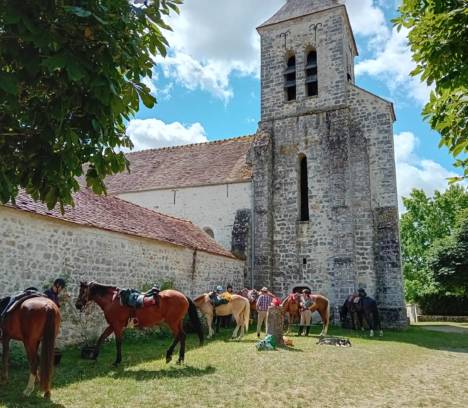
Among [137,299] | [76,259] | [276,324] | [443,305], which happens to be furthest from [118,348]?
[443,305]

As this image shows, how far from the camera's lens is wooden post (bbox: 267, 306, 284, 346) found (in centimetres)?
1173

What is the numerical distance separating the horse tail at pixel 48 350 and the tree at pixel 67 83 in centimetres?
260

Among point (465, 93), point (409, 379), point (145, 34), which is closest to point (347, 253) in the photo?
point (409, 379)

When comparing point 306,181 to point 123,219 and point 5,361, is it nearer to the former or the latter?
point 123,219

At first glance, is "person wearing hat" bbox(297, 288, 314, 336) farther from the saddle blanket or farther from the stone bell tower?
the saddle blanket

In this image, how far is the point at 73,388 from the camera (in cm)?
653

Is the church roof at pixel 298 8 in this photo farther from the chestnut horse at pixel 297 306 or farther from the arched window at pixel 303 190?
the chestnut horse at pixel 297 306

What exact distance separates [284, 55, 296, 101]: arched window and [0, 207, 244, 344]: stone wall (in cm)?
1113

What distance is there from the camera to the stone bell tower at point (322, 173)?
60.7 feet

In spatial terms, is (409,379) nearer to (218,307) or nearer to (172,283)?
(218,307)

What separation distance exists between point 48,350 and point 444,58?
623 centimetres

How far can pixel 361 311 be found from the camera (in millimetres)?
16172

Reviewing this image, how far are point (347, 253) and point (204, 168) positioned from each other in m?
8.77

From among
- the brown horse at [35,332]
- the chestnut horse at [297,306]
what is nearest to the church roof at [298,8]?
the chestnut horse at [297,306]
